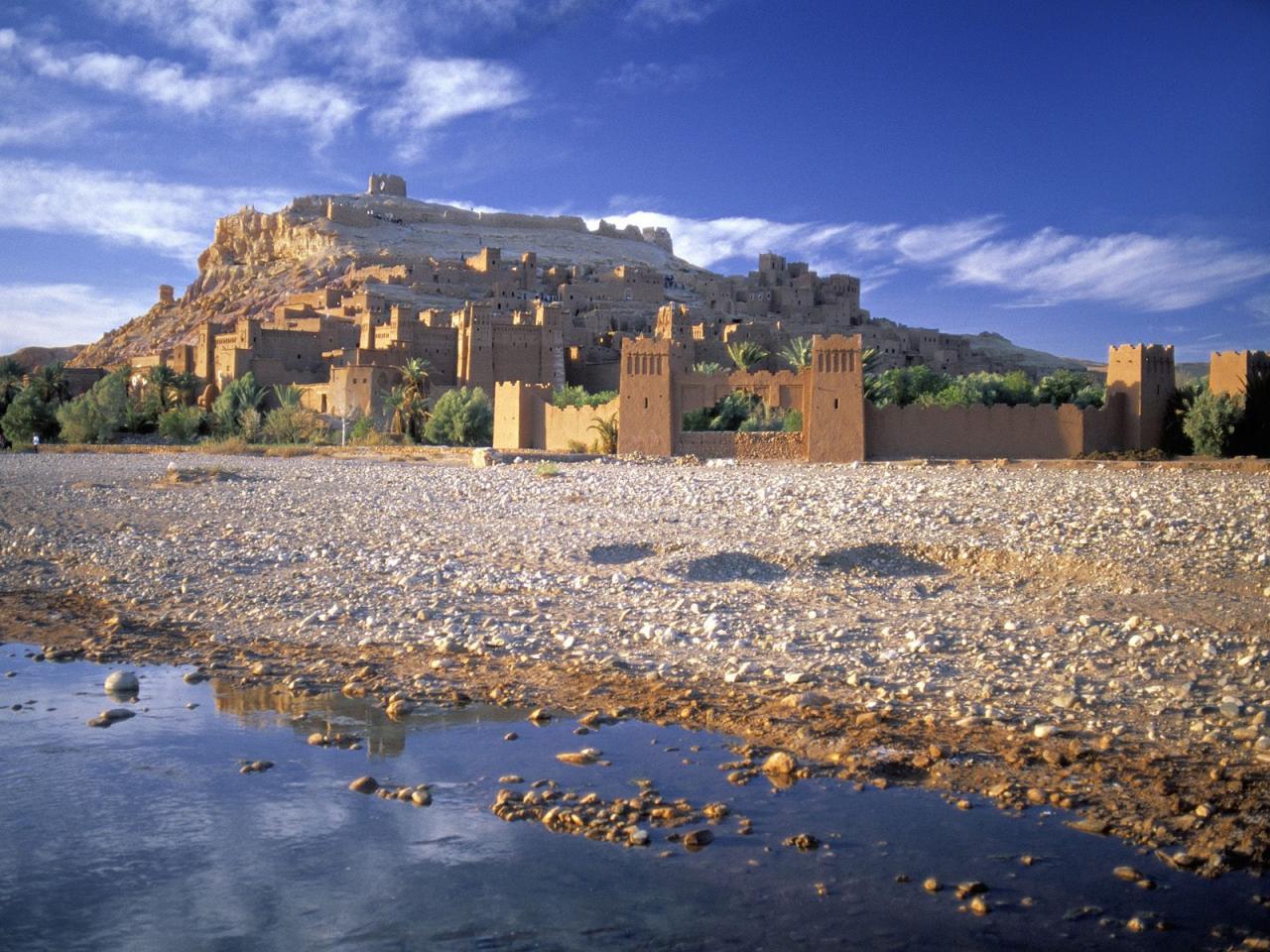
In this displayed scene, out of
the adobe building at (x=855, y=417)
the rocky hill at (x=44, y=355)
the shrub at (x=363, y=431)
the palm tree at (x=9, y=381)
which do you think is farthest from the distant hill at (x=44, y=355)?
the adobe building at (x=855, y=417)

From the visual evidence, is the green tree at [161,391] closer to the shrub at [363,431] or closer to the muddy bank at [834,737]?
the shrub at [363,431]

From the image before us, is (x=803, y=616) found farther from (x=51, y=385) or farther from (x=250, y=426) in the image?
(x=51, y=385)

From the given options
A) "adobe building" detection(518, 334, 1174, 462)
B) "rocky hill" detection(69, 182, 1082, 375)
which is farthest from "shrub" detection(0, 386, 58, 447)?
"adobe building" detection(518, 334, 1174, 462)

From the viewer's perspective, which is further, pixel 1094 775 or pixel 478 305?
pixel 478 305

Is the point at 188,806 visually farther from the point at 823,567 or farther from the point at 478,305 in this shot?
the point at 478,305

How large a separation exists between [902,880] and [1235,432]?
23734mm

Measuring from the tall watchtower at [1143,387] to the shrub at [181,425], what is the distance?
33.3 metres

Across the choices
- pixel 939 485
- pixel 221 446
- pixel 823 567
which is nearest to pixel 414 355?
pixel 221 446

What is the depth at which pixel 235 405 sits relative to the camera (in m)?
45.7

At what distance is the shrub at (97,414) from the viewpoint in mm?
42375

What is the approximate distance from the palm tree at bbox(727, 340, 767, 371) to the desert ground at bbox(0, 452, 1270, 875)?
3150 cm

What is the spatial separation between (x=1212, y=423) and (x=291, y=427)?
29.8 m

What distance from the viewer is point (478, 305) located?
48281mm

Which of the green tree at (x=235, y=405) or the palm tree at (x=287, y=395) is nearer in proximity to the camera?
the green tree at (x=235, y=405)
